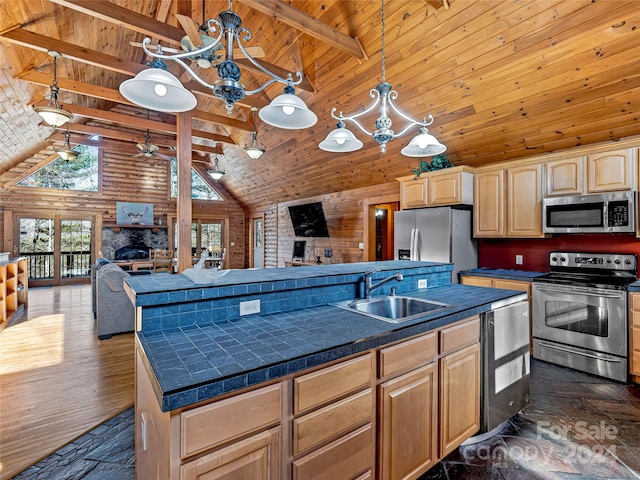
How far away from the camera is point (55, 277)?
7988 millimetres

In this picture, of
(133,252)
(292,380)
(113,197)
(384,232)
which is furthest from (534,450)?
(113,197)

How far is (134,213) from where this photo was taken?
8789 mm

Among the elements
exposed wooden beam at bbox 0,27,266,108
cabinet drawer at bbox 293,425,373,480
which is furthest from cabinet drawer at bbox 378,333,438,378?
exposed wooden beam at bbox 0,27,266,108

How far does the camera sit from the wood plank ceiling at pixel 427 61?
257 cm

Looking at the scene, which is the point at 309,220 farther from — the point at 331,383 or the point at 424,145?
the point at 331,383

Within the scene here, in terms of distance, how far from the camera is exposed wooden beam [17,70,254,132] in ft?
13.0

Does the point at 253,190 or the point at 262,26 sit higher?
the point at 262,26

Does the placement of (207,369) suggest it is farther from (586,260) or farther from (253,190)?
(253,190)

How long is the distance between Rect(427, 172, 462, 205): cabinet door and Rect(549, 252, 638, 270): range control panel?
1.28m

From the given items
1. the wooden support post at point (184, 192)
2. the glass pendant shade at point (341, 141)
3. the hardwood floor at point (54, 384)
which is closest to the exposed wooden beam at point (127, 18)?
the wooden support post at point (184, 192)

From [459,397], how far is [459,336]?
37 centimetres

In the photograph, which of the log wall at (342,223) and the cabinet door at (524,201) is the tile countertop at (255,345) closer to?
the cabinet door at (524,201)

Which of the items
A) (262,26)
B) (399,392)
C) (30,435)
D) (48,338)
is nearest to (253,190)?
(262,26)

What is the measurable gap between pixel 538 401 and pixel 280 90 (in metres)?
4.94
